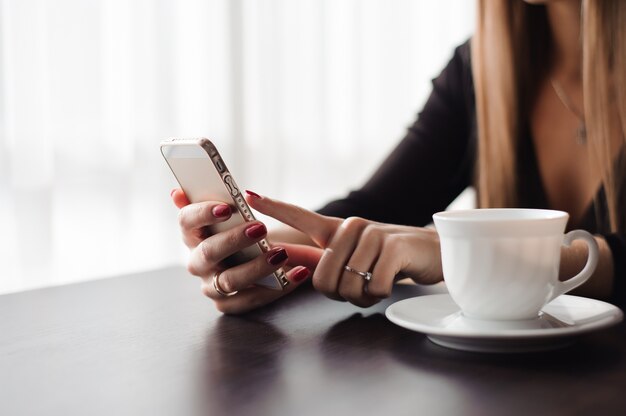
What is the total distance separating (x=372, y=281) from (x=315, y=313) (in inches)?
2.7

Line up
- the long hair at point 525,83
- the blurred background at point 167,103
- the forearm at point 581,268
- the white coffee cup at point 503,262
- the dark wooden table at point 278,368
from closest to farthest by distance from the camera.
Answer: the dark wooden table at point 278,368 < the white coffee cup at point 503,262 < the forearm at point 581,268 < the long hair at point 525,83 < the blurred background at point 167,103

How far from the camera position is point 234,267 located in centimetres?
80

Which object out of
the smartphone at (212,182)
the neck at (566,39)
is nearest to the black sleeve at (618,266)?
the smartphone at (212,182)

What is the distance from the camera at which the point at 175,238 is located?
2.38 meters

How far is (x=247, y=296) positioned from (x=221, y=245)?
0.20 feet

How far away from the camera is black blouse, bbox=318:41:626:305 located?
142 centimetres

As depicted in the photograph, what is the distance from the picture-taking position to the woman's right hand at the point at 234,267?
764 mm

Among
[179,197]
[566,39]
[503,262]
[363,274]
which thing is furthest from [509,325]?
[566,39]

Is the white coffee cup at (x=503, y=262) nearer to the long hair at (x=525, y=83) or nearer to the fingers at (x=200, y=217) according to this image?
the fingers at (x=200, y=217)

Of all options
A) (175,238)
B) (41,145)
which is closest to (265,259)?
(41,145)

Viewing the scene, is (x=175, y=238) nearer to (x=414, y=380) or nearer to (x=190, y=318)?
(x=190, y=318)

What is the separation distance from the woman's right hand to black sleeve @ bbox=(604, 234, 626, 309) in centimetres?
37

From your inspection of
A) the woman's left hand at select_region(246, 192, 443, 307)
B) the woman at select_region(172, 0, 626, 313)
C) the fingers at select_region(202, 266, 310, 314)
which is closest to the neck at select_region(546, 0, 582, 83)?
the woman at select_region(172, 0, 626, 313)

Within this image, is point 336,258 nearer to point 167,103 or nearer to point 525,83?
point 525,83
